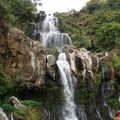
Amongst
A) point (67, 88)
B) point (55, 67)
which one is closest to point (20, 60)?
point (55, 67)

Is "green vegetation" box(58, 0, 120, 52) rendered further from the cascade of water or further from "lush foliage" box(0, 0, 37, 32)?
the cascade of water

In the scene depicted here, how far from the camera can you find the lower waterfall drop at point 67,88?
89.4 feet

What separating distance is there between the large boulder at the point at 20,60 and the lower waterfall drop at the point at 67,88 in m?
2.06

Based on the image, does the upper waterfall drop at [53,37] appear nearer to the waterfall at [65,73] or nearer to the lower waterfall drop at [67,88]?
the waterfall at [65,73]

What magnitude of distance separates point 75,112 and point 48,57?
466cm

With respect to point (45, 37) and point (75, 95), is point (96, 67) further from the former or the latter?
point (45, 37)

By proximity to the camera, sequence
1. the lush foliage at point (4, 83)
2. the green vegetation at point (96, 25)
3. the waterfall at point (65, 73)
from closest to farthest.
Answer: the lush foliage at point (4, 83)
the waterfall at point (65, 73)
the green vegetation at point (96, 25)

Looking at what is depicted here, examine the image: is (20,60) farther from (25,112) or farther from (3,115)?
(3,115)

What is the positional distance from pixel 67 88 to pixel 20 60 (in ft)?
14.1

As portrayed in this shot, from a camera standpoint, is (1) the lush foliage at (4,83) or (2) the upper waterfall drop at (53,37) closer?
(1) the lush foliage at (4,83)

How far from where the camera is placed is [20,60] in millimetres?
27141

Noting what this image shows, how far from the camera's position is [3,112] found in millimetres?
21016

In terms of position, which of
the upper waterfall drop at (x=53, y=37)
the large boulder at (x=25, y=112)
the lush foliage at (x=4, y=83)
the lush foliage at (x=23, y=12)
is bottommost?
the large boulder at (x=25, y=112)

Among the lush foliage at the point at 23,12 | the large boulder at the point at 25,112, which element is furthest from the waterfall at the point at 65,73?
the lush foliage at the point at 23,12
